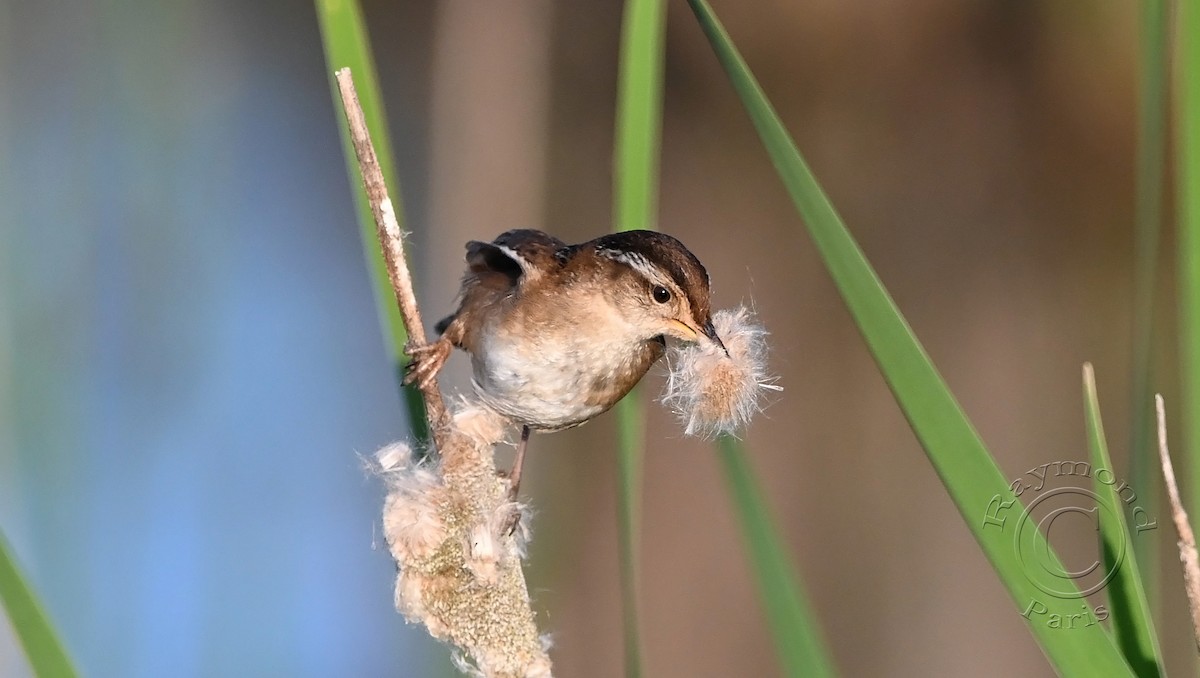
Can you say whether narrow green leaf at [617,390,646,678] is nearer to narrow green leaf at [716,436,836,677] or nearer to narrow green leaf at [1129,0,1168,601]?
narrow green leaf at [716,436,836,677]

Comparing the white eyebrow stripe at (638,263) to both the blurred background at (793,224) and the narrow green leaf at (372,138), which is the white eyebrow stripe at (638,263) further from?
the blurred background at (793,224)

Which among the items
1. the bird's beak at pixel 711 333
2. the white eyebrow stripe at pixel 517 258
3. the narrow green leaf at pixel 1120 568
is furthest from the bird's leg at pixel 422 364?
the narrow green leaf at pixel 1120 568

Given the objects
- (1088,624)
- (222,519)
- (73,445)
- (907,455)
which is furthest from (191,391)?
(907,455)

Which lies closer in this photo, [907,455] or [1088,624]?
[1088,624]

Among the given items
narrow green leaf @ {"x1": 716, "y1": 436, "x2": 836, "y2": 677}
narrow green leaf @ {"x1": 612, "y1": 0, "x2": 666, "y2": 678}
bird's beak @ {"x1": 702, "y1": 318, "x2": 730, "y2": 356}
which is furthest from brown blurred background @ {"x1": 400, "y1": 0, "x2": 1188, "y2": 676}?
narrow green leaf @ {"x1": 716, "y1": 436, "x2": 836, "y2": 677}

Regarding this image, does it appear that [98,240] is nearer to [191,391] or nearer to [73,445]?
[191,391]

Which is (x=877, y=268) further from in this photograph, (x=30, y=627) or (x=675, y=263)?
(x=30, y=627)

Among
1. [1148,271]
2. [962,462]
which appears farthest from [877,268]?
[962,462]
